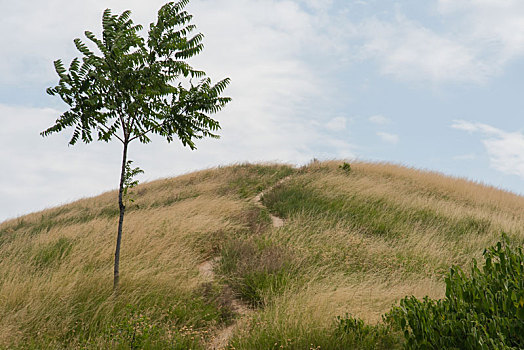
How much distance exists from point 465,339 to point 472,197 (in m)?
16.7

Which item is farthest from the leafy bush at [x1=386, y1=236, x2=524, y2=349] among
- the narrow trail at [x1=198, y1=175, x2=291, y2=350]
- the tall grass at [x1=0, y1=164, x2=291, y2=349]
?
the tall grass at [x1=0, y1=164, x2=291, y2=349]

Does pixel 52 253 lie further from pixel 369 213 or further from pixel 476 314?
pixel 369 213

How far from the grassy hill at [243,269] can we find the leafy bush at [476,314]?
3.82 feet

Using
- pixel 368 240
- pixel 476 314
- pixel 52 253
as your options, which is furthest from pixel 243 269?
pixel 476 314

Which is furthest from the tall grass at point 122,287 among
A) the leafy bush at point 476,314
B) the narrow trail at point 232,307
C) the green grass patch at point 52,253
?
the leafy bush at point 476,314

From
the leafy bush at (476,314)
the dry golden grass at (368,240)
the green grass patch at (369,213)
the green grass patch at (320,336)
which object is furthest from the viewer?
the green grass patch at (369,213)

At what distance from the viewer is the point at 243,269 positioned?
817 centimetres

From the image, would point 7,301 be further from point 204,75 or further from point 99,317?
point 204,75

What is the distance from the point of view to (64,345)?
583cm

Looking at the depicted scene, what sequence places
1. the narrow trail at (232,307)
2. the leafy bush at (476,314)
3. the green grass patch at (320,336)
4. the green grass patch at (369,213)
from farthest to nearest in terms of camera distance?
the green grass patch at (369,213) → the narrow trail at (232,307) → the green grass patch at (320,336) → the leafy bush at (476,314)

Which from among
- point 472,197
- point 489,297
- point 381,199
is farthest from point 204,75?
point 472,197

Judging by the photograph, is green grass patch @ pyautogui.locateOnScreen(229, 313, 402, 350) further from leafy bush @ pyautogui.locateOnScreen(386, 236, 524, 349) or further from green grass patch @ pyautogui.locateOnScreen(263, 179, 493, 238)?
green grass patch @ pyautogui.locateOnScreen(263, 179, 493, 238)

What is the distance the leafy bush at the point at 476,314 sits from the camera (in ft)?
12.8

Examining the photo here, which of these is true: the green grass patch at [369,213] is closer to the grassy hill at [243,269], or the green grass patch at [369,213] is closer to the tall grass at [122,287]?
the grassy hill at [243,269]
